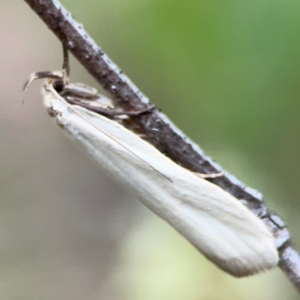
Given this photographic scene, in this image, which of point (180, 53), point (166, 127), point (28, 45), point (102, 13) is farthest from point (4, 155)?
point (166, 127)

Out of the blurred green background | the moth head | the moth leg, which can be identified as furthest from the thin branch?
the blurred green background

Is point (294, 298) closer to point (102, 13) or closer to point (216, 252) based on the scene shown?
point (216, 252)

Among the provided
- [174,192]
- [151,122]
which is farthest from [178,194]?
[151,122]

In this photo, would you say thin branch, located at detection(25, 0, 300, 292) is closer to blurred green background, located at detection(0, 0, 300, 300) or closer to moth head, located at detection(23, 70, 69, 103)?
moth head, located at detection(23, 70, 69, 103)

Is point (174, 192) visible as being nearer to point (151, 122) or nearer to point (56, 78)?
point (151, 122)

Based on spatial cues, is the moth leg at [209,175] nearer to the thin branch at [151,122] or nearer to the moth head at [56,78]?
the thin branch at [151,122]
